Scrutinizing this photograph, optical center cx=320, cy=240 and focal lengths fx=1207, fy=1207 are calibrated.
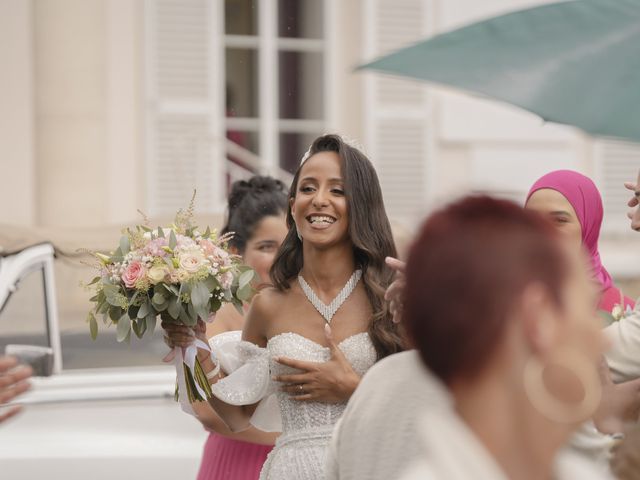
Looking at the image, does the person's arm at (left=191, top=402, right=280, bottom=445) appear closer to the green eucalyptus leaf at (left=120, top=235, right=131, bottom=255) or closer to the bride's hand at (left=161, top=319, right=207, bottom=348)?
the bride's hand at (left=161, top=319, right=207, bottom=348)

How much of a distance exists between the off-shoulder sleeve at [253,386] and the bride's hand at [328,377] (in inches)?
5.5

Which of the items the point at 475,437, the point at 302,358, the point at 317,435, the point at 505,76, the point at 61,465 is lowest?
the point at 61,465

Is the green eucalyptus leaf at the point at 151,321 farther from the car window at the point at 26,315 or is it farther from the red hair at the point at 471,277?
the red hair at the point at 471,277

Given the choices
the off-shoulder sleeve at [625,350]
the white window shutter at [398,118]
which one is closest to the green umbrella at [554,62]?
the off-shoulder sleeve at [625,350]

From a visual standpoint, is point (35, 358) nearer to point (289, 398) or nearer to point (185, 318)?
point (185, 318)

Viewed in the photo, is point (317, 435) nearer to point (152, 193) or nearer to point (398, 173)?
point (152, 193)

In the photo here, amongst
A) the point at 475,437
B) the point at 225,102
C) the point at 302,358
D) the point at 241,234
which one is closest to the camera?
the point at 475,437

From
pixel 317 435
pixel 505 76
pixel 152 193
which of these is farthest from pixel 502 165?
pixel 505 76

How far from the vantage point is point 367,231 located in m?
3.64

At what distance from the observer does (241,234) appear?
15.8 feet

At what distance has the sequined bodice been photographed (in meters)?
3.53

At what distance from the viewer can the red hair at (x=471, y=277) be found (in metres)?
1.72

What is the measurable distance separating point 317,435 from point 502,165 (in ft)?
28.2

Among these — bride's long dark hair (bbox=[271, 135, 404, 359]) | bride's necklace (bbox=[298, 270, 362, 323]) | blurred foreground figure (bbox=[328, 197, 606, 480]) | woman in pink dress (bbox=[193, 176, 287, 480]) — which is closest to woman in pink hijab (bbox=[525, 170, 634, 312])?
bride's long dark hair (bbox=[271, 135, 404, 359])
